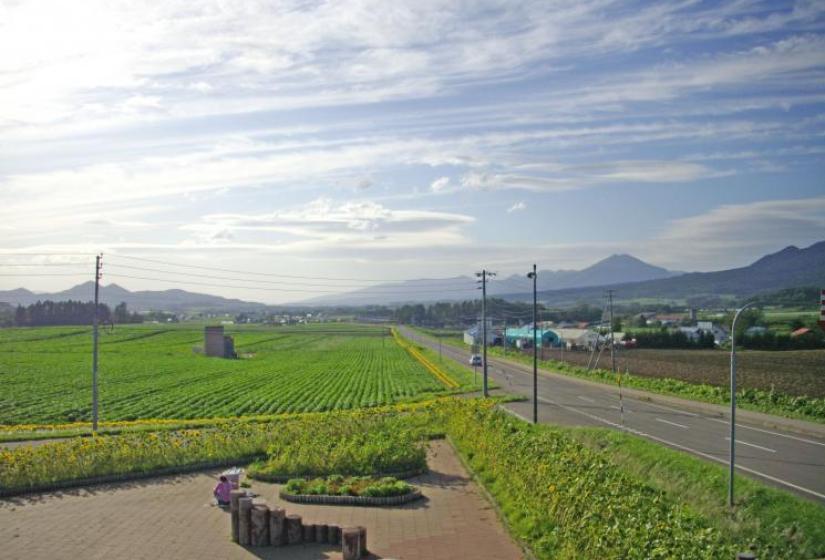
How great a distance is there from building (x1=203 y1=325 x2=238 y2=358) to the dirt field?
3773 centimetres

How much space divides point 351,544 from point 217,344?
79.5 meters

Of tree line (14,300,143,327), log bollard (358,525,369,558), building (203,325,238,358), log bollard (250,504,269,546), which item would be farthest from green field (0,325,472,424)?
tree line (14,300,143,327)

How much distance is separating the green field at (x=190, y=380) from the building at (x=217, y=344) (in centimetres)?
219

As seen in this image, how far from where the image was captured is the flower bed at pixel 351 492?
19.4 metres

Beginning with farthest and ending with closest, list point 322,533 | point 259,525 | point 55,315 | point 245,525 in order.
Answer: point 55,315 < point 322,533 < point 245,525 < point 259,525

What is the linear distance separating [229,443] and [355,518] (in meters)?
7.85

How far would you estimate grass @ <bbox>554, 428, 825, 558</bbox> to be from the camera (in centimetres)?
1456

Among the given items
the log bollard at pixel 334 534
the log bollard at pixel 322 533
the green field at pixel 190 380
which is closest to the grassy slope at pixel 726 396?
the green field at pixel 190 380

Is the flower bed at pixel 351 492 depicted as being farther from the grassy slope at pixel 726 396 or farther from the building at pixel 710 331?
the building at pixel 710 331

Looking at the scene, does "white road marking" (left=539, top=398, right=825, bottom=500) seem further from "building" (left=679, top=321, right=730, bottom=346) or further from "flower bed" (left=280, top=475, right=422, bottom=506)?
"building" (left=679, top=321, right=730, bottom=346)

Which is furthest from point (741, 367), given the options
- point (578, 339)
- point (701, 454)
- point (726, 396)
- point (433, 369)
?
point (578, 339)

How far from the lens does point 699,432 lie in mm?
29656

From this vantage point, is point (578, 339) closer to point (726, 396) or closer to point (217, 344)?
point (217, 344)

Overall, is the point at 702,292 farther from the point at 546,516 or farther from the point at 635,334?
the point at 546,516
